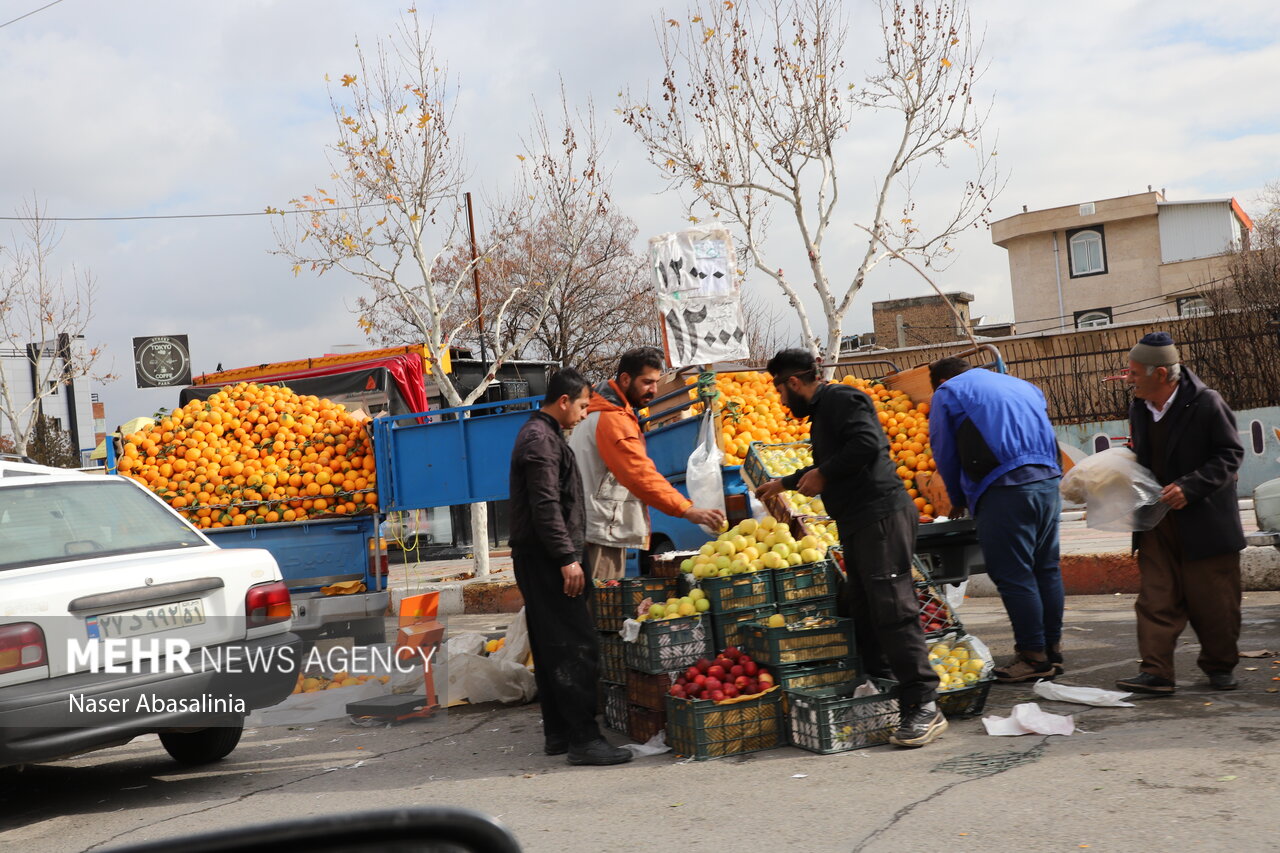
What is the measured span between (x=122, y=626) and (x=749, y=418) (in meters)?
5.01

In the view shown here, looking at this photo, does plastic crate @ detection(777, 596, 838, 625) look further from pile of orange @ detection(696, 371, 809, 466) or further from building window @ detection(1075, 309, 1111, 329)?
building window @ detection(1075, 309, 1111, 329)

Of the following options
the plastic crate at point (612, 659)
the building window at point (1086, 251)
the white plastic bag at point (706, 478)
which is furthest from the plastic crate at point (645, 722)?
the building window at point (1086, 251)

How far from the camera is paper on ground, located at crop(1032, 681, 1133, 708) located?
587 cm

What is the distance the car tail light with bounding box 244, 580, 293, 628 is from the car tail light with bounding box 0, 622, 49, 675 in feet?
3.68

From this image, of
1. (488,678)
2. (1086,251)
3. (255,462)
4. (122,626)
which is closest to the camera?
(122,626)

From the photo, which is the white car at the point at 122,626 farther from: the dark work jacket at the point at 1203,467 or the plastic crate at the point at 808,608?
the dark work jacket at the point at 1203,467

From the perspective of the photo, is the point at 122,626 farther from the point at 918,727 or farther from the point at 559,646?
the point at 918,727

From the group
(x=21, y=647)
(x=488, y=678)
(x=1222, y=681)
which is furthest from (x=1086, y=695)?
(x=21, y=647)

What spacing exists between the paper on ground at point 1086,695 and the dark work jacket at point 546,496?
268 centimetres

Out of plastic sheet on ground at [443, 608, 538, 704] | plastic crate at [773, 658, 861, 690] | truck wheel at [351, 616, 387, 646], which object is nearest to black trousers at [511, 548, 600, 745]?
plastic crate at [773, 658, 861, 690]

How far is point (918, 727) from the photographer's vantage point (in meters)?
5.38

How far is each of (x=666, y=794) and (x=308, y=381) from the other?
12.0 meters

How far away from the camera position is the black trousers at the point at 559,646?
583 centimetres

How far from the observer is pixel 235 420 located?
10.9 meters
